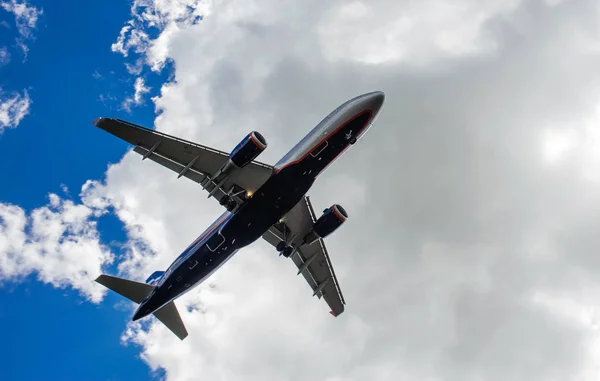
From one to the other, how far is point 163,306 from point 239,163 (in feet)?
54.0

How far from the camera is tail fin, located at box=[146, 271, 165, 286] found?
44.5 metres

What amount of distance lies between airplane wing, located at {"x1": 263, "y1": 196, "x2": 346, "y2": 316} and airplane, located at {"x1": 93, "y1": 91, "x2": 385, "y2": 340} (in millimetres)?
1457

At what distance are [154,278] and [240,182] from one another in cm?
1279

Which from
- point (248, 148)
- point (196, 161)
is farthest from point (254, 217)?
point (196, 161)

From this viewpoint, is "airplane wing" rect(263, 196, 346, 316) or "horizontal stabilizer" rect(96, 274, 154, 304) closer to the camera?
"horizontal stabilizer" rect(96, 274, 154, 304)

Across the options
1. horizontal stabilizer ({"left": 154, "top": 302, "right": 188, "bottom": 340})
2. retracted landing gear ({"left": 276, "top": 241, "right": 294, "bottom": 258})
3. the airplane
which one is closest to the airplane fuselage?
the airplane

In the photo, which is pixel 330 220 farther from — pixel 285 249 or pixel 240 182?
pixel 240 182

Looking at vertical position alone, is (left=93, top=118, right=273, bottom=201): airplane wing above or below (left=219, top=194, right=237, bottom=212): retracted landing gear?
above

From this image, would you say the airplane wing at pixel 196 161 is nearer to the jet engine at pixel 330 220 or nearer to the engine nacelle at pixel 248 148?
the engine nacelle at pixel 248 148

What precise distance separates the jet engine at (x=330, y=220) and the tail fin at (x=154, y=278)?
14.4 metres

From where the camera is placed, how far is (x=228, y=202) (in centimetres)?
4006

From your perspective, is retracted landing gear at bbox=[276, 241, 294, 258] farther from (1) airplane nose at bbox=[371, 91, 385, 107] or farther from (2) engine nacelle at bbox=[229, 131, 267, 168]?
(1) airplane nose at bbox=[371, 91, 385, 107]

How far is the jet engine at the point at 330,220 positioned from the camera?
Result: 4343cm

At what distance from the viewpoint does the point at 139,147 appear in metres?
39.4
